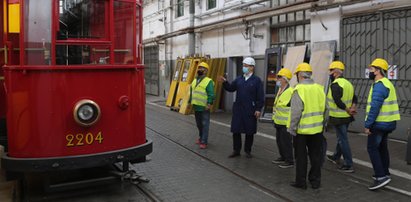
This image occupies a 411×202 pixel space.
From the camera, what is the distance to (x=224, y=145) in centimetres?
951

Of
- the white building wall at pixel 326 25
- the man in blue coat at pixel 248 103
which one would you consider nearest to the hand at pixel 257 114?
the man in blue coat at pixel 248 103

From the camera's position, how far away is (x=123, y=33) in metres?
5.78

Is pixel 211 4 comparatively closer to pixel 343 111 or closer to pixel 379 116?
pixel 343 111

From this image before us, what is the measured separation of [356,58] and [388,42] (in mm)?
991

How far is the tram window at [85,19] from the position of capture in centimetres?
547

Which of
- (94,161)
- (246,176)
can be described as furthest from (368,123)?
(94,161)

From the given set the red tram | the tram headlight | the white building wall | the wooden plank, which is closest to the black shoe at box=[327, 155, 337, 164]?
the wooden plank

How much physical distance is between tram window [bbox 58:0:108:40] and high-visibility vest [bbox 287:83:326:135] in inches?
112

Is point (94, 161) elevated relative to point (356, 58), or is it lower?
lower

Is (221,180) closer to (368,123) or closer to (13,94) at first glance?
(368,123)

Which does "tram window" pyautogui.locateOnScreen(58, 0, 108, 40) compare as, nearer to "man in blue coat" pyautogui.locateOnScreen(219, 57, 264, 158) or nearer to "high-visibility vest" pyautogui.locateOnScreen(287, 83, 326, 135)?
"high-visibility vest" pyautogui.locateOnScreen(287, 83, 326, 135)

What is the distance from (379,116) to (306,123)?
102cm

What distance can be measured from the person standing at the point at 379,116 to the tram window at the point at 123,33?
3.39 m

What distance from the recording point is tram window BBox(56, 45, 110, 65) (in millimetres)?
5294
